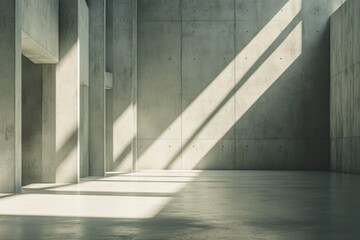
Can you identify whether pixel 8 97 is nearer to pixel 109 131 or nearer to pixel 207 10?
pixel 109 131

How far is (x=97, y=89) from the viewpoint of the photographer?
27125 mm

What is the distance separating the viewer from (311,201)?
13.5m

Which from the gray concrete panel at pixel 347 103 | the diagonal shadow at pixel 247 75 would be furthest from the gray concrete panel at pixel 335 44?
the diagonal shadow at pixel 247 75

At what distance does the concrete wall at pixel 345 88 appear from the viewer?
2933 cm

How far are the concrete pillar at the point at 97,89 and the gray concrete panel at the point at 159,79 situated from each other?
29.0 ft

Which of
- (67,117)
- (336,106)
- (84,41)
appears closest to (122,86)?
(84,41)

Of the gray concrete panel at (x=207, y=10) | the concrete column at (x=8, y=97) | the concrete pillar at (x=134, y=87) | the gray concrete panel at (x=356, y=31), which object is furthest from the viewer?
the gray concrete panel at (x=207, y=10)

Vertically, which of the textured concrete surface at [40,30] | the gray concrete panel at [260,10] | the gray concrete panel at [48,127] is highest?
the gray concrete panel at [260,10]

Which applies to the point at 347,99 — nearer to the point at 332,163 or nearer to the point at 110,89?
the point at 332,163

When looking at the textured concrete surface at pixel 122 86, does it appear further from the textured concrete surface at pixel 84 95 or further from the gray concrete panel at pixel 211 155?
the textured concrete surface at pixel 84 95

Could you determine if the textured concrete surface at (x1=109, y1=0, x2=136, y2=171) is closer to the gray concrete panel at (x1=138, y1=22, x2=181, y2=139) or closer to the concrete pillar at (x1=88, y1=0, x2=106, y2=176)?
the gray concrete panel at (x1=138, y1=22, x2=181, y2=139)

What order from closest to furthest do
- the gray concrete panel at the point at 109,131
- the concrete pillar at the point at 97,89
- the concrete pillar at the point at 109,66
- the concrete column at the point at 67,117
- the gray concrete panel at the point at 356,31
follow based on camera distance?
1. the concrete column at the point at 67,117
2. the concrete pillar at the point at 97,89
3. the gray concrete panel at the point at 356,31
4. the gray concrete panel at the point at 109,131
5. the concrete pillar at the point at 109,66

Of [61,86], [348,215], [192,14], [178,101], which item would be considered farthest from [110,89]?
[348,215]

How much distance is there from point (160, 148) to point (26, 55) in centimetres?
1641
